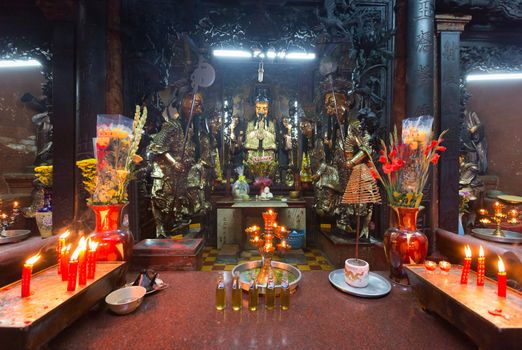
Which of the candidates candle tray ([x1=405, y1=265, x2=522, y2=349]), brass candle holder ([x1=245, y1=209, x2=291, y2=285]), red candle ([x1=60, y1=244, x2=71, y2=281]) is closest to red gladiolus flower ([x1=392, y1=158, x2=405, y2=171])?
candle tray ([x1=405, y1=265, x2=522, y2=349])

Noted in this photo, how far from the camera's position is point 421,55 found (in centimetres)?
233

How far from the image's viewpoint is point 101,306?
133 cm

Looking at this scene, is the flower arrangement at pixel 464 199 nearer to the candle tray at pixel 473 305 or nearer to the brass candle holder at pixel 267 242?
the candle tray at pixel 473 305

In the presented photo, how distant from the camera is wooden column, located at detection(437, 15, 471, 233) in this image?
2.43m

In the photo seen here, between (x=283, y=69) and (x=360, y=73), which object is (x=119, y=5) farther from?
(x=283, y=69)

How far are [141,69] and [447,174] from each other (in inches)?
145

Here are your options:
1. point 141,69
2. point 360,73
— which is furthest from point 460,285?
point 141,69

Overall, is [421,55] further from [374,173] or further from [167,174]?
[167,174]

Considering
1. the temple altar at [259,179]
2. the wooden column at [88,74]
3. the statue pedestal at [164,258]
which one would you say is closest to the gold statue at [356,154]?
the temple altar at [259,179]

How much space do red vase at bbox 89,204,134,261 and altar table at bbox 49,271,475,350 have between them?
36 centimetres

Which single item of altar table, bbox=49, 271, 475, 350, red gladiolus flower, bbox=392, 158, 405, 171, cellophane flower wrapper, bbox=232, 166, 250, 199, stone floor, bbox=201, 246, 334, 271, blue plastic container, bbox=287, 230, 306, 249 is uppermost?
red gladiolus flower, bbox=392, 158, 405, 171

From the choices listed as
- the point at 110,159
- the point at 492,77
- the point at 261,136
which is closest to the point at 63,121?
the point at 110,159

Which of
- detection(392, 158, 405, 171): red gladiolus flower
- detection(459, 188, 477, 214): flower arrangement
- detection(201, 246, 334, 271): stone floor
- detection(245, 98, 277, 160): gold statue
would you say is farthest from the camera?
detection(245, 98, 277, 160): gold statue

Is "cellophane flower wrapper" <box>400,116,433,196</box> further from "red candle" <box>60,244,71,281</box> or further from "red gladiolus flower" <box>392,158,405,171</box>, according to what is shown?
"red candle" <box>60,244,71,281</box>
